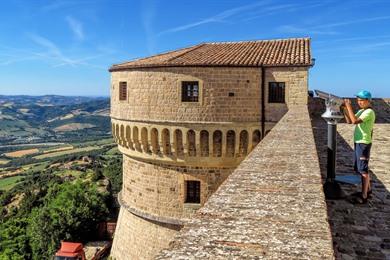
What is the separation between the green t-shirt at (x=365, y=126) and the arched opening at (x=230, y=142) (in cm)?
922

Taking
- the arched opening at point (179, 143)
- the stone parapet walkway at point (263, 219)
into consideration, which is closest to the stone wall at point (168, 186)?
the arched opening at point (179, 143)

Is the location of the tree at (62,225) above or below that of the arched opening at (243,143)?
below

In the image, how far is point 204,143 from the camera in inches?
659

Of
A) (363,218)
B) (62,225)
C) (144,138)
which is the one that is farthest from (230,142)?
(62,225)

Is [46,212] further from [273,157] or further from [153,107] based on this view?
[273,157]

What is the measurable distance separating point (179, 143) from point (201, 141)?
937 millimetres

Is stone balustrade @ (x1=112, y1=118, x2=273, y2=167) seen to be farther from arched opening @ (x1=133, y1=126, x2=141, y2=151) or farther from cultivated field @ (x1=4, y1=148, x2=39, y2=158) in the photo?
cultivated field @ (x1=4, y1=148, x2=39, y2=158)

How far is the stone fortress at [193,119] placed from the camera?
16516 mm

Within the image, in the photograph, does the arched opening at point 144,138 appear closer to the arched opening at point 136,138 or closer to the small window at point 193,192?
the arched opening at point 136,138

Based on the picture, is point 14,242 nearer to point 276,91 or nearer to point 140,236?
point 140,236

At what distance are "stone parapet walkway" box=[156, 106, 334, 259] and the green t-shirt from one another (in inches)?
68.0

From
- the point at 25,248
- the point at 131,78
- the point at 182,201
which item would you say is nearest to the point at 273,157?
the point at 182,201

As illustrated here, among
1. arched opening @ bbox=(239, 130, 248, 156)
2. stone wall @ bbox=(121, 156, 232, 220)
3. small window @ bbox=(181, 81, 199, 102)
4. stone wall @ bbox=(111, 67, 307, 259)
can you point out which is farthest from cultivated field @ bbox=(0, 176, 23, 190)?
arched opening @ bbox=(239, 130, 248, 156)

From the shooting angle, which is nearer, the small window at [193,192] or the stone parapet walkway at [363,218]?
the stone parapet walkway at [363,218]
